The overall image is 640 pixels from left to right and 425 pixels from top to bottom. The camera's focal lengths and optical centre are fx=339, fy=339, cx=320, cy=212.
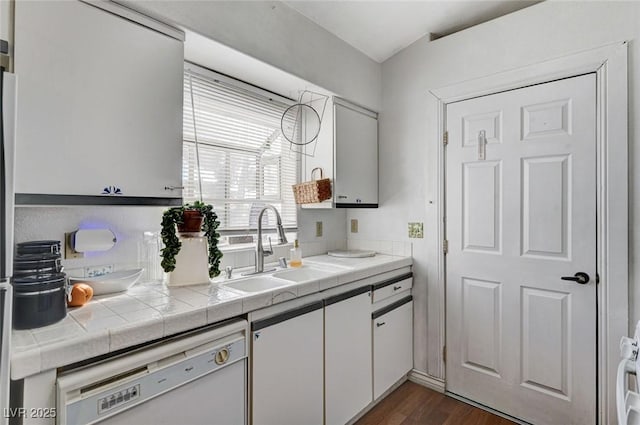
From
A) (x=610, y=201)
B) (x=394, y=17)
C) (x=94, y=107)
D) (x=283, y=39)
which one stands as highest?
(x=394, y=17)

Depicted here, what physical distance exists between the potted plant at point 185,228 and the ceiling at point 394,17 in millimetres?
1365

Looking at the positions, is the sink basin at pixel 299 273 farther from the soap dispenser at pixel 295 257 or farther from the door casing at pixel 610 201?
the door casing at pixel 610 201

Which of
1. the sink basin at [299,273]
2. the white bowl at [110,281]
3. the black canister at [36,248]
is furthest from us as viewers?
the sink basin at [299,273]

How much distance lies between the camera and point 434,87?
250 centimetres

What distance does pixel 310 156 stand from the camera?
2605mm

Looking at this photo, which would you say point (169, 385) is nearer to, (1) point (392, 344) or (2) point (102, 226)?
(2) point (102, 226)

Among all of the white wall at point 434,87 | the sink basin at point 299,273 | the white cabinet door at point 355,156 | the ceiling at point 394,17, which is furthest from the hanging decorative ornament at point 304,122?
the sink basin at point 299,273

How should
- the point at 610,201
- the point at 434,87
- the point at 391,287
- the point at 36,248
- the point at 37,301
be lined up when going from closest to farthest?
the point at 37,301, the point at 36,248, the point at 610,201, the point at 391,287, the point at 434,87

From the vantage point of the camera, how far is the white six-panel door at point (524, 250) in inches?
76.8

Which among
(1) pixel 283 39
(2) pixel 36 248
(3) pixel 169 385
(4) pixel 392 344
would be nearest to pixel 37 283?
(2) pixel 36 248

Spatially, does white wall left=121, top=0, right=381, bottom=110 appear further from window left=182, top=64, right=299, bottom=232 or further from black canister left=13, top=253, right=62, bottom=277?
black canister left=13, top=253, right=62, bottom=277

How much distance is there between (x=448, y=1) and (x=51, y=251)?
253 cm

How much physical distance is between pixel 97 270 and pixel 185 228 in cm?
41

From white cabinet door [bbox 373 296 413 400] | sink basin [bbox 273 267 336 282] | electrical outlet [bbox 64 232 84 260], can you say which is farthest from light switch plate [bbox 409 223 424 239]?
electrical outlet [bbox 64 232 84 260]
